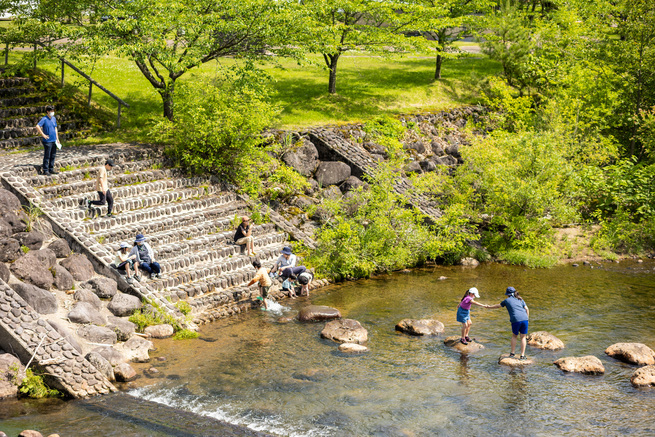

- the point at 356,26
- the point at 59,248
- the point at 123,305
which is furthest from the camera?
the point at 356,26

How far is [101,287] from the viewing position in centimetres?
1817

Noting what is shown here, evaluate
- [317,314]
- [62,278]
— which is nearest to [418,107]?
[317,314]

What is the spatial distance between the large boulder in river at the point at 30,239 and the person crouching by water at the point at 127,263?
6.92 feet

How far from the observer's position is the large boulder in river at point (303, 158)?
27.8 m

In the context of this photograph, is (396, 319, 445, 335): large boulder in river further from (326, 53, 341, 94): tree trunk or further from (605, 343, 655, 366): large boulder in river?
(326, 53, 341, 94): tree trunk

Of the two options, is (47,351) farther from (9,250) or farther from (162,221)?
(162,221)

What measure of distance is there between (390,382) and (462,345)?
290cm

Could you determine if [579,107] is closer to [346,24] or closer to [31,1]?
[346,24]

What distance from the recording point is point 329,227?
82.1ft

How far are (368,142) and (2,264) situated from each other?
58.0 feet

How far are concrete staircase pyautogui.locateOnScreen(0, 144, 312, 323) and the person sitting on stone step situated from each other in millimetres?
363

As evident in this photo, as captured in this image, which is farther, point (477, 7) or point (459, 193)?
point (477, 7)

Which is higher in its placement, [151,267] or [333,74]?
[333,74]

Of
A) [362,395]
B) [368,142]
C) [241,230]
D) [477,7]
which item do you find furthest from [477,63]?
[362,395]
